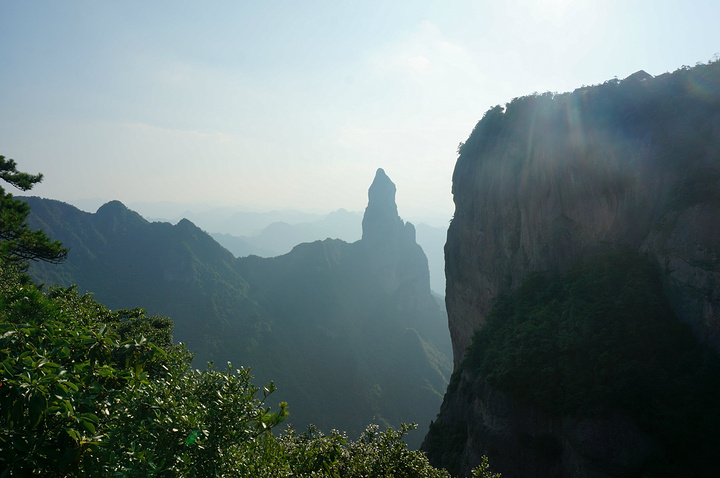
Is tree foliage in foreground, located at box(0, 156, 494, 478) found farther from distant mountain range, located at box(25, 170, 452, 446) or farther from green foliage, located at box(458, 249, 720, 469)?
distant mountain range, located at box(25, 170, 452, 446)

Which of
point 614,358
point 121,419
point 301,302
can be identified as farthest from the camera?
point 301,302

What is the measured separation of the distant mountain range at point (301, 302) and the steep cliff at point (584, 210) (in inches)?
1938

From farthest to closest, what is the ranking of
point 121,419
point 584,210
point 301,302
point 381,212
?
point 381,212 → point 301,302 → point 584,210 → point 121,419

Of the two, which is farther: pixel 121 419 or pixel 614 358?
pixel 614 358

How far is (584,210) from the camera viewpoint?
2453cm

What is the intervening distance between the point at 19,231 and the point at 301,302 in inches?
3344

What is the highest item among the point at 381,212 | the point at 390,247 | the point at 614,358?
the point at 381,212

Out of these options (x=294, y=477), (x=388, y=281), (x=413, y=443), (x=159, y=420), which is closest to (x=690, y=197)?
(x=294, y=477)

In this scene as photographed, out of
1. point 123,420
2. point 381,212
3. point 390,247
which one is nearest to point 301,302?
point 390,247

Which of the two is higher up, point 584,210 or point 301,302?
point 584,210

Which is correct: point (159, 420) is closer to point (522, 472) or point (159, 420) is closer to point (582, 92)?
point (522, 472)

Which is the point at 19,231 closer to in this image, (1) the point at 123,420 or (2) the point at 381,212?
(1) the point at 123,420

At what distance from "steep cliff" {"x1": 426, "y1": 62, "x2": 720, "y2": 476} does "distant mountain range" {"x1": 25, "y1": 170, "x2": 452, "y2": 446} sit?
49225 millimetres

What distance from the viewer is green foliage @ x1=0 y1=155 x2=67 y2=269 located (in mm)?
19531
